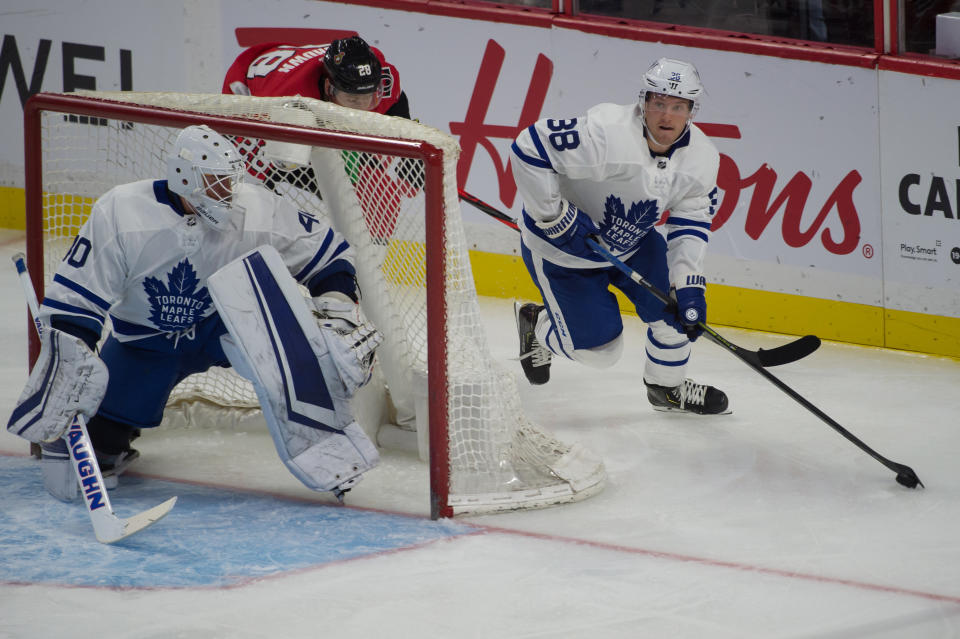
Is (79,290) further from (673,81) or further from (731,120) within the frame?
(731,120)

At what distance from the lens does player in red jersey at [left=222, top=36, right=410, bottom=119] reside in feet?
13.8

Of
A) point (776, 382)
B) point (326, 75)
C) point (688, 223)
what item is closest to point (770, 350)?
point (776, 382)

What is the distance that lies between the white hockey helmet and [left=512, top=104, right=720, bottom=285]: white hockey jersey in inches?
35.3

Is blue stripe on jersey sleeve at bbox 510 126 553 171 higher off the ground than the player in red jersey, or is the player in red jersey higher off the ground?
the player in red jersey

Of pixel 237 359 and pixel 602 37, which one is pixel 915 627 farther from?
pixel 602 37

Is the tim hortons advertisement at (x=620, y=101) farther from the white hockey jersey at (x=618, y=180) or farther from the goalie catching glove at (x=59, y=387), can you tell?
the goalie catching glove at (x=59, y=387)

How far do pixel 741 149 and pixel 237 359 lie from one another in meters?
2.28

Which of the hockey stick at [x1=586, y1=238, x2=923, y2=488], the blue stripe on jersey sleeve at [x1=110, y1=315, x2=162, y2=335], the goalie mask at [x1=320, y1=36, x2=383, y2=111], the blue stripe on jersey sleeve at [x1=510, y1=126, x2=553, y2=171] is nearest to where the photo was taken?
the blue stripe on jersey sleeve at [x1=110, y1=315, x2=162, y2=335]

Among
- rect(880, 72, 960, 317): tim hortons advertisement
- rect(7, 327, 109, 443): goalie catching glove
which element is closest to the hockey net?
rect(7, 327, 109, 443): goalie catching glove

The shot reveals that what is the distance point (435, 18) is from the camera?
5.55 metres

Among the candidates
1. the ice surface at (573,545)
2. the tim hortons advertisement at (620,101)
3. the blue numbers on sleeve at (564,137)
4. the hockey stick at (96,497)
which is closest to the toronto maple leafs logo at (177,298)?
the hockey stick at (96,497)

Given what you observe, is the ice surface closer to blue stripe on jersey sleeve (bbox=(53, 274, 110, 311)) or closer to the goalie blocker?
the goalie blocker

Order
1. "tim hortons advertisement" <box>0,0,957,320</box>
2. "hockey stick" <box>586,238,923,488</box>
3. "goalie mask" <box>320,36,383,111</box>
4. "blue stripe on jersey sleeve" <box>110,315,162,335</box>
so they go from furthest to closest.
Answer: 1. "tim hortons advertisement" <box>0,0,957,320</box>
2. "goalie mask" <box>320,36,383,111</box>
3. "hockey stick" <box>586,238,923,488</box>
4. "blue stripe on jersey sleeve" <box>110,315,162,335</box>

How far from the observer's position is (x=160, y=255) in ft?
11.5
